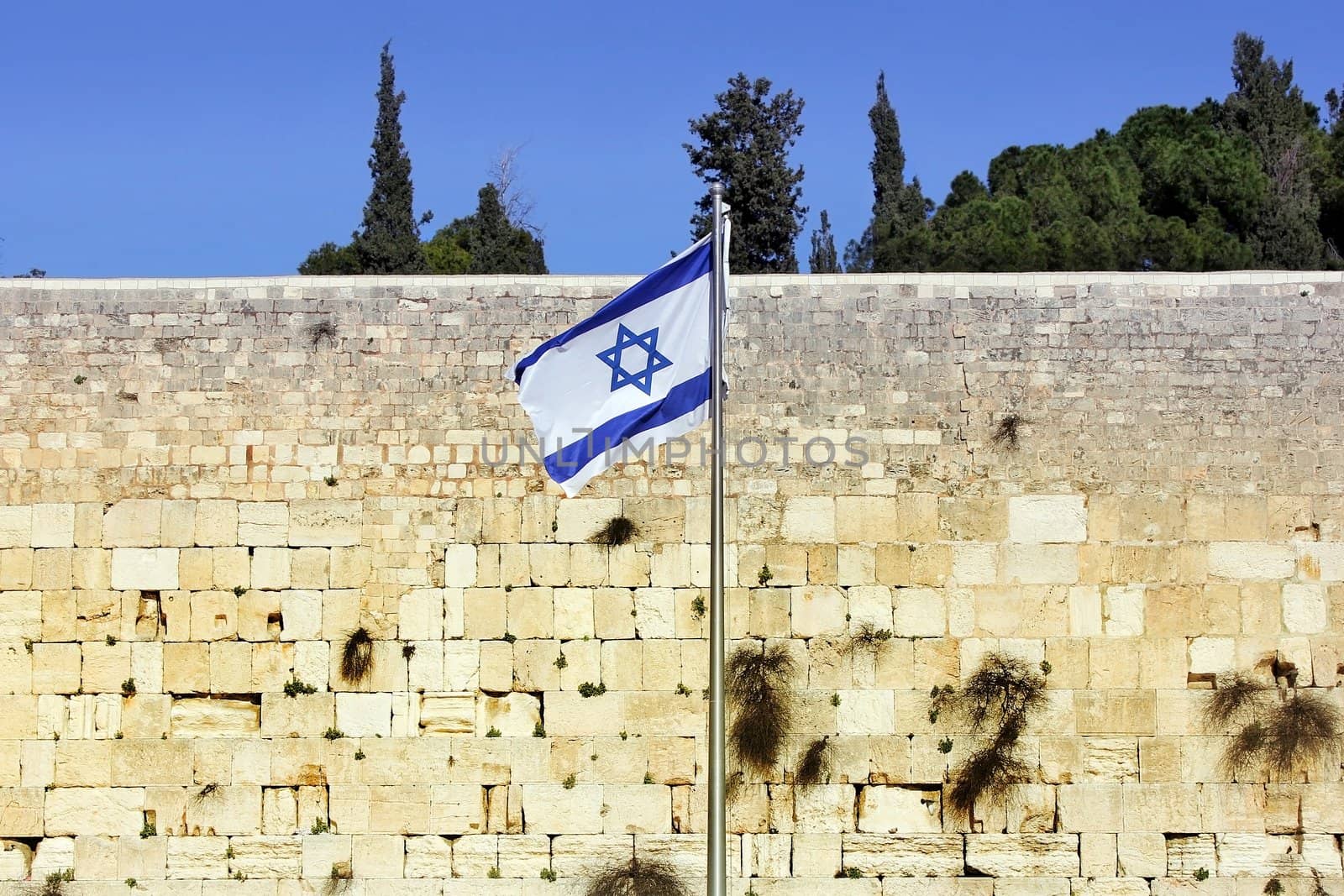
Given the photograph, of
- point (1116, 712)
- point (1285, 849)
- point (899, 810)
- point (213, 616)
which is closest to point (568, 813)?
point (899, 810)

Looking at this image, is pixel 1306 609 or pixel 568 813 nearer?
pixel 568 813

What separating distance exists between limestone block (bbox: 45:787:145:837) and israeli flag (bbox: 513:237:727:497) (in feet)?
13.0

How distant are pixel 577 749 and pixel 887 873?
2061 millimetres

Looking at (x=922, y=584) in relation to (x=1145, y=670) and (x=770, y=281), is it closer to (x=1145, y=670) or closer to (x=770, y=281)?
(x=1145, y=670)

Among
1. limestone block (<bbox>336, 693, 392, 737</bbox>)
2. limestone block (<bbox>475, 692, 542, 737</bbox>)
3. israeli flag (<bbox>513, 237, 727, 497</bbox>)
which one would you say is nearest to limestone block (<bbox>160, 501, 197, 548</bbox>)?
limestone block (<bbox>336, 693, 392, 737</bbox>)

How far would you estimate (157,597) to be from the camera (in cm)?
845

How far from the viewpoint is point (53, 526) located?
27.8ft

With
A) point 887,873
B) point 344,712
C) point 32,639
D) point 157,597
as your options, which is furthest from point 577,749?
point 32,639

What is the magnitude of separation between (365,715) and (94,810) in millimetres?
1800

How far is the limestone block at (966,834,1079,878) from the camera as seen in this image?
818 cm

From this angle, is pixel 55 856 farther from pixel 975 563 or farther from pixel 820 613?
pixel 975 563

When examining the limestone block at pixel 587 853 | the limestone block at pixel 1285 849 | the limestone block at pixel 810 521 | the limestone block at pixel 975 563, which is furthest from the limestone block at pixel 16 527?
the limestone block at pixel 1285 849

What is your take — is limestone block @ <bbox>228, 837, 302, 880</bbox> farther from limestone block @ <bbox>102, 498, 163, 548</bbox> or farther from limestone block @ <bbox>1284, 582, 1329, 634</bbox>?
limestone block @ <bbox>1284, 582, 1329, 634</bbox>

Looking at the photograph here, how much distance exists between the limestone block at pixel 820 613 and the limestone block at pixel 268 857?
3407mm
